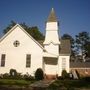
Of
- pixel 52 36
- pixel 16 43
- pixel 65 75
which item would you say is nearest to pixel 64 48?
pixel 52 36

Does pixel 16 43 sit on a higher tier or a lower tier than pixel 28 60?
higher

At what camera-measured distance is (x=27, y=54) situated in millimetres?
36000

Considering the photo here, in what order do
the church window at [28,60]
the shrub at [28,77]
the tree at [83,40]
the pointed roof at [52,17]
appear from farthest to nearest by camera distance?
the tree at [83,40] < the pointed roof at [52,17] < the church window at [28,60] < the shrub at [28,77]

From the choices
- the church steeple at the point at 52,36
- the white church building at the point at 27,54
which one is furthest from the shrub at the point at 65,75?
the church steeple at the point at 52,36

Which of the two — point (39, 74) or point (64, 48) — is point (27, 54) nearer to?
point (39, 74)

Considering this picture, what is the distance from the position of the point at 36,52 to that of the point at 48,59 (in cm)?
378

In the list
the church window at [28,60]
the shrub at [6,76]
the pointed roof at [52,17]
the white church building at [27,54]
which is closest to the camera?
the shrub at [6,76]

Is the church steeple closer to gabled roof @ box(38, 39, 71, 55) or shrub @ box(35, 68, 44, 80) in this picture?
gabled roof @ box(38, 39, 71, 55)

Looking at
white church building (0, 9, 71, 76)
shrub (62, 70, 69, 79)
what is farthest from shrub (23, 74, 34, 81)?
shrub (62, 70, 69, 79)

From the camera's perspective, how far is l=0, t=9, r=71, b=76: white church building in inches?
1403

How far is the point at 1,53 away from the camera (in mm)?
36719

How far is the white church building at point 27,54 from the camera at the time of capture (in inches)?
1403

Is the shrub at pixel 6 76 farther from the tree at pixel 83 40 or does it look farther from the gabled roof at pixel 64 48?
the tree at pixel 83 40

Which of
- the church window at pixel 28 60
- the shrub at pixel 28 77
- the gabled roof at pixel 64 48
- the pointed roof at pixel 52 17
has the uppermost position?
the pointed roof at pixel 52 17
